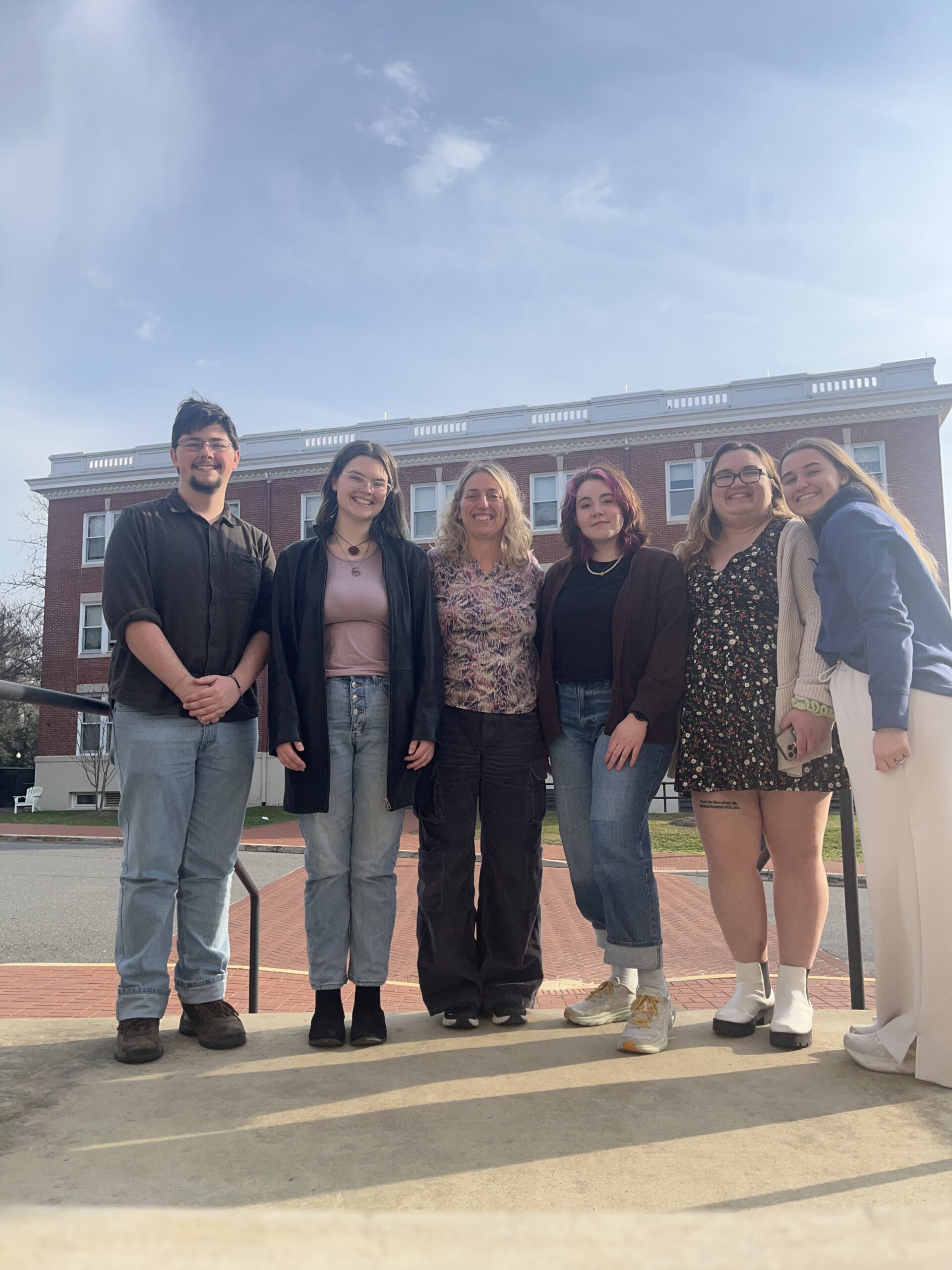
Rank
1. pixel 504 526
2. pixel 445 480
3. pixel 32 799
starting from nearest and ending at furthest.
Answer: pixel 504 526, pixel 445 480, pixel 32 799

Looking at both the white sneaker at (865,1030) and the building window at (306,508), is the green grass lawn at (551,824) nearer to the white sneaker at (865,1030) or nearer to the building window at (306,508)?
the building window at (306,508)

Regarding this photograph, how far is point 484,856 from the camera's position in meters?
3.25

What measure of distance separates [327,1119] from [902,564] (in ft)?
7.42

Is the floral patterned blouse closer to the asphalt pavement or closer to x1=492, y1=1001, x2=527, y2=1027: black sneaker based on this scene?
x1=492, y1=1001, x2=527, y2=1027: black sneaker

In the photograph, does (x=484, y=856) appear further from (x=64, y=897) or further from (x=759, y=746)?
(x=64, y=897)

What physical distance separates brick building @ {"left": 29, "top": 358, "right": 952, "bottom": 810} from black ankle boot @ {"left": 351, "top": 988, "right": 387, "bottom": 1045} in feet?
75.0

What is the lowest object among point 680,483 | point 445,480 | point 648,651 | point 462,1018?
point 462,1018

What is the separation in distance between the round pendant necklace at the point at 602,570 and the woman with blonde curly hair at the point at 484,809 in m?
0.27

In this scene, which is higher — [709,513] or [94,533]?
[94,533]

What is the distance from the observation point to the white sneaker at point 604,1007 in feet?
9.95

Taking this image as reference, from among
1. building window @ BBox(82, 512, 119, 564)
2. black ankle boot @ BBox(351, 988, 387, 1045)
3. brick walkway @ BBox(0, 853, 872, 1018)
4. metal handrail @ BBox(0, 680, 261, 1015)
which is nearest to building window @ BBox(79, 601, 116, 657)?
building window @ BBox(82, 512, 119, 564)

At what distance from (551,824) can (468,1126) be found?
1795cm

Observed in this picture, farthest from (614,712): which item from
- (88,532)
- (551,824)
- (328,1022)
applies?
(88,532)

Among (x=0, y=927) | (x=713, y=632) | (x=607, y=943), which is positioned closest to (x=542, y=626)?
(x=713, y=632)
